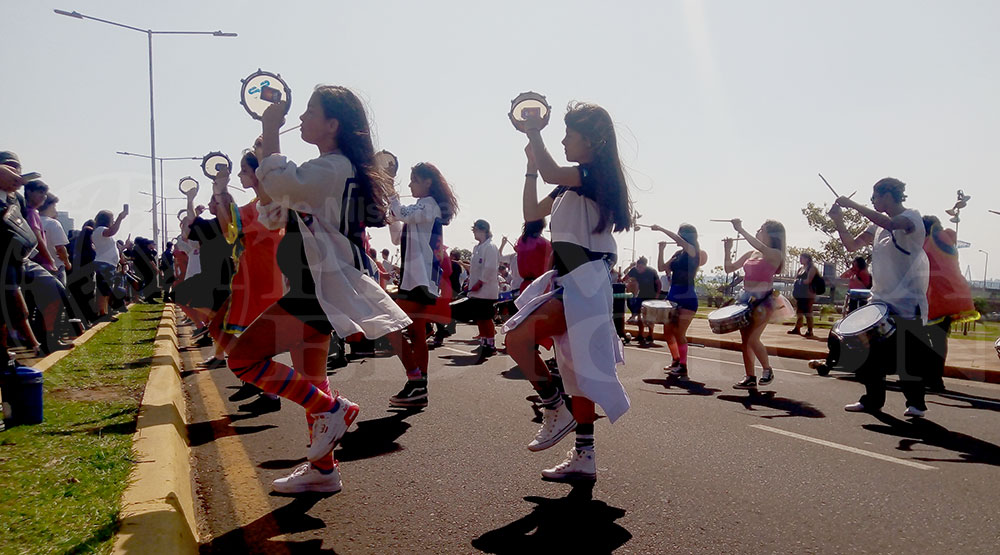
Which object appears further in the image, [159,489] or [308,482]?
[308,482]

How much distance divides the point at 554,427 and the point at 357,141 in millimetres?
1993

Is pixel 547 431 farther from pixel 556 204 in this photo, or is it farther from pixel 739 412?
pixel 739 412

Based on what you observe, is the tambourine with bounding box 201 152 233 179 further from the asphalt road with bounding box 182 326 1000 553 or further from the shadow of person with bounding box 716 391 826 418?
the shadow of person with bounding box 716 391 826 418

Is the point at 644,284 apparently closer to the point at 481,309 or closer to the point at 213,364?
the point at 481,309

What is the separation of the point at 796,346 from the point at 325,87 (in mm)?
11302

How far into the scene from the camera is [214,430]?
5465 mm

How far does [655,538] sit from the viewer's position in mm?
3316

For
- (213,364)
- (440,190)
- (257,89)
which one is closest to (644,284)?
(213,364)

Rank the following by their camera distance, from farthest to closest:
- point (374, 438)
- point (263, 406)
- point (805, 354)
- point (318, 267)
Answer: point (805, 354), point (263, 406), point (374, 438), point (318, 267)

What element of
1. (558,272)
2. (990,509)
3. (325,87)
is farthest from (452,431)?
(990,509)

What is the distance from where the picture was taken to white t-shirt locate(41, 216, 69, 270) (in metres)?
9.15

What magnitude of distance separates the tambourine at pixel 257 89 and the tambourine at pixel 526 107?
128 cm

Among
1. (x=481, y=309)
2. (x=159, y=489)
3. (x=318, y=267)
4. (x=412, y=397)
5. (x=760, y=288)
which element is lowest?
(x=412, y=397)

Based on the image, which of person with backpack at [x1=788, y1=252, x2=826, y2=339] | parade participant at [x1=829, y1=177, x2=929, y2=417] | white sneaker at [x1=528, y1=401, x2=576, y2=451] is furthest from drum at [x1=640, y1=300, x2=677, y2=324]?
person with backpack at [x1=788, y1=252, x2=826, y2=339]
